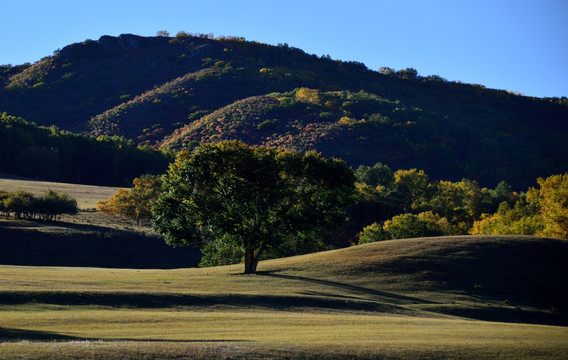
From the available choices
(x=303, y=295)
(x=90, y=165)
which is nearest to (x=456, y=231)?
(x=303, y=295)

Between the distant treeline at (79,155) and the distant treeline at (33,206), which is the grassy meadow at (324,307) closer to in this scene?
the distant treeline at (33,206)

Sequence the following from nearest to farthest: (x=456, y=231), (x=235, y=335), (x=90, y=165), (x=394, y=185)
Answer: (x=235, y=335) < (x=456, y=231) < (x=394, y=185) < (x=90, y=165)

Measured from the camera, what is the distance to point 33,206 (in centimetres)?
9281

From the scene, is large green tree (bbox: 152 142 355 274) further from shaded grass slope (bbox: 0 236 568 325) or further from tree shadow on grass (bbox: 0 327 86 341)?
tree shadow on grass (bbox: 0 327 86 341)

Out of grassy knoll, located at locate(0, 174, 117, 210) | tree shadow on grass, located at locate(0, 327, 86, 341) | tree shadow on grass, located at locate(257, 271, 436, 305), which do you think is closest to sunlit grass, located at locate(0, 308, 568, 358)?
tree shadow on grass, located at locate(0, 327, 86, 341)

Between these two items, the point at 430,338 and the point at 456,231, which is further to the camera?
the point at 456,231

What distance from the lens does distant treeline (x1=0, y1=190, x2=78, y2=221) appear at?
91438mm

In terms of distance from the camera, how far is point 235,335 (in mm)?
25500

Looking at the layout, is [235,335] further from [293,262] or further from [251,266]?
[293,262]

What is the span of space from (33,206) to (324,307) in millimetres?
65861

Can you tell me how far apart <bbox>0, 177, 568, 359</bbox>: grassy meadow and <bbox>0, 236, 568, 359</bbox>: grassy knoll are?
0.08m

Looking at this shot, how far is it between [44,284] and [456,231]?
79590 millimetres

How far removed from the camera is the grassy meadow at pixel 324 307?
22.6 metres

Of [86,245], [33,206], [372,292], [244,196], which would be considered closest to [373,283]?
[372,292]
